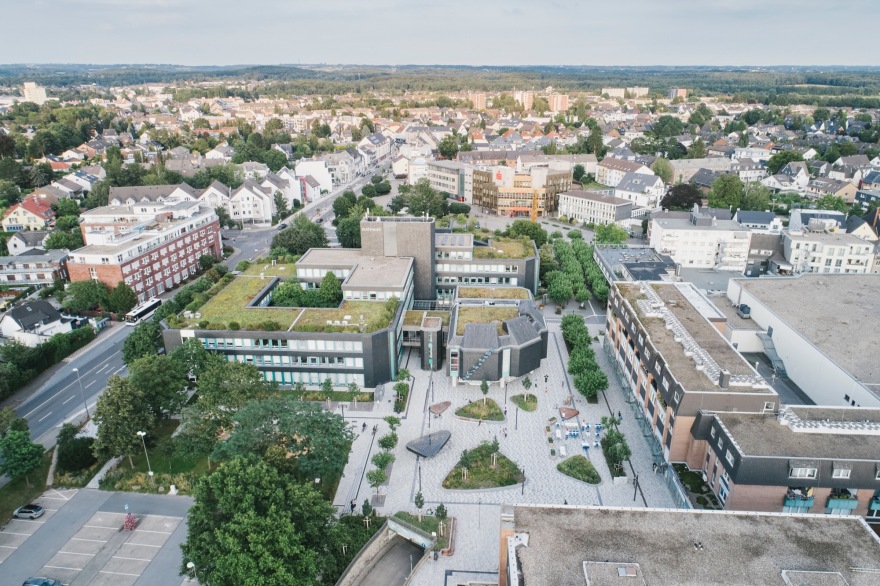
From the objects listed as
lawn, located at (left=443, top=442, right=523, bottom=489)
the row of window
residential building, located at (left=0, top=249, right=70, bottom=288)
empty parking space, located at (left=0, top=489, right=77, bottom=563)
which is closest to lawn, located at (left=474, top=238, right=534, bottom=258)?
the row of window

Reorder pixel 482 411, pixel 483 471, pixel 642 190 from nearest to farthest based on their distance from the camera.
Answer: pixel 483 471, pixel 482 411, pixel 642 190

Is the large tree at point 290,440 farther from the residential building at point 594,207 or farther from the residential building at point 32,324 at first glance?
the residential building at point 594,207

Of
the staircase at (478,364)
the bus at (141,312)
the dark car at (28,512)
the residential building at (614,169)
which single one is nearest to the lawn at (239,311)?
the bus at (141,312)

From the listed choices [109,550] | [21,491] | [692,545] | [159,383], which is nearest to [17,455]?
[21,491]

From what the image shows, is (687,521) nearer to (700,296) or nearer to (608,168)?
(700,296)

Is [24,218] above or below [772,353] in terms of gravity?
above

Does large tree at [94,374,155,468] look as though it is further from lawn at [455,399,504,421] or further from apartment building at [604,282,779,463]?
apartment building at [604,282,779,463]

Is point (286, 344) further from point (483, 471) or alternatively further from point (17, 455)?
point (483, 471)
